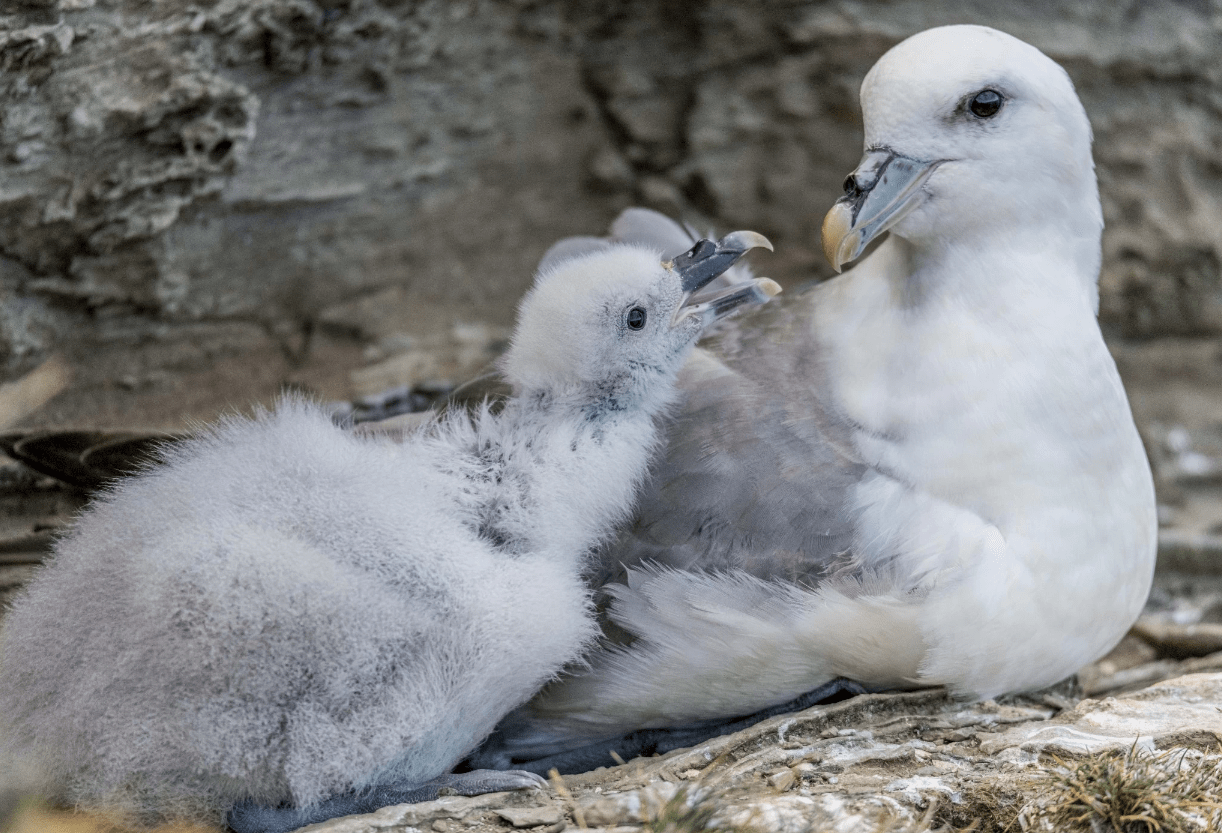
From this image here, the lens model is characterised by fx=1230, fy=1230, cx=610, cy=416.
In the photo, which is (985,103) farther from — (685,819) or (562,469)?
(685,819)

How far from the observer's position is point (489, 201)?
454 centimetres

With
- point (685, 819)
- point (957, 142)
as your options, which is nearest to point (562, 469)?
point (685, 819)

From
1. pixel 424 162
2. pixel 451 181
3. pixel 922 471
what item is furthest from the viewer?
pixel 451 181

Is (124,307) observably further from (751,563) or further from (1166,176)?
(1166,176)

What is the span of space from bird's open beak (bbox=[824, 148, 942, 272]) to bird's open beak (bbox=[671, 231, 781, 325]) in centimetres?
19

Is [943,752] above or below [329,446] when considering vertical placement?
below

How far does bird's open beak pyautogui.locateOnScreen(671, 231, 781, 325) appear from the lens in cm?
254

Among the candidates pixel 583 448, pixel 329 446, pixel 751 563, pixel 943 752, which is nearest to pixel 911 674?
pixel 943 752

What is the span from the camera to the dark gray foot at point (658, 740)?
2.66 m

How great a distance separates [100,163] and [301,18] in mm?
673

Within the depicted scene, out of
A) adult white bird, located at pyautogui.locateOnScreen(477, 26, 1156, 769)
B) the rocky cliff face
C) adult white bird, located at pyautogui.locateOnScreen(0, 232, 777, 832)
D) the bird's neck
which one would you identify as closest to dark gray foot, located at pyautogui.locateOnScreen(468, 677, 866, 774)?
adult white bird, located at pyautogui.locateOnScreen(477, 26, 1156, 769)

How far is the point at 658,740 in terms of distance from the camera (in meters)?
2.72

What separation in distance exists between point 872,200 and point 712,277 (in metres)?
0.36

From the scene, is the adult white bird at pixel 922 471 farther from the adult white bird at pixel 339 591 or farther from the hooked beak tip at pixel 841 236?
the adult white bird at pixel 339 591
